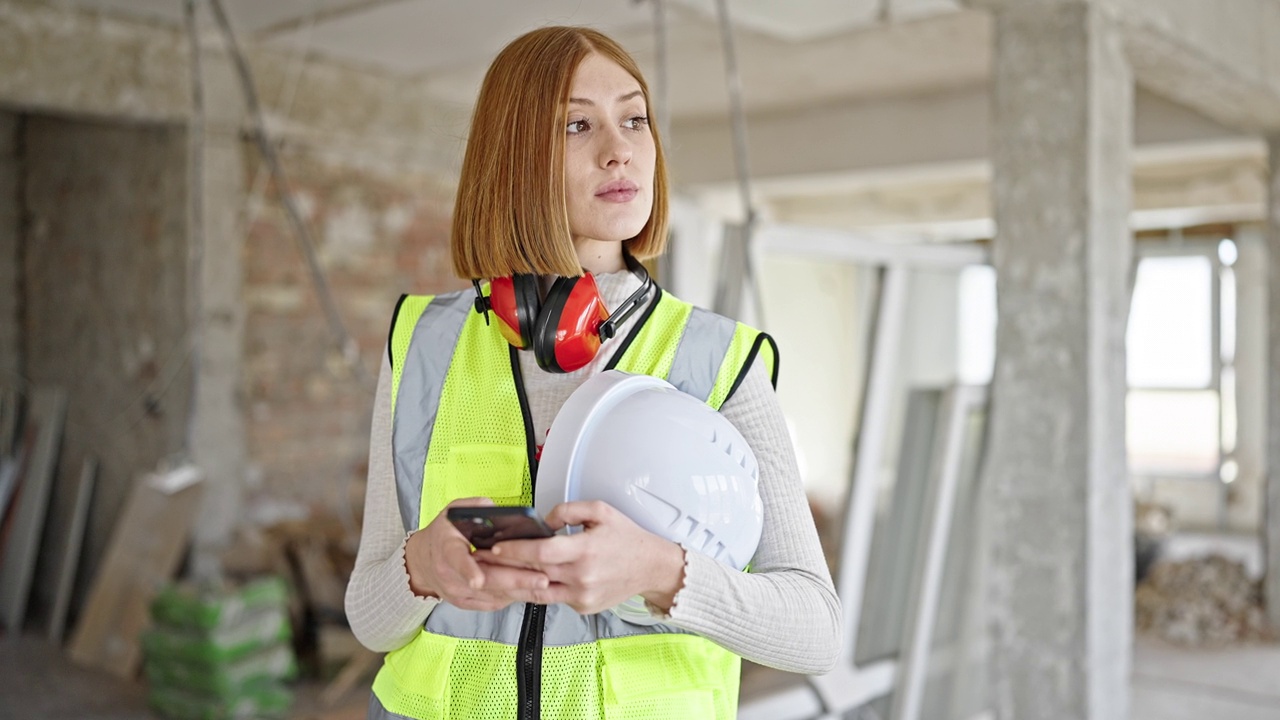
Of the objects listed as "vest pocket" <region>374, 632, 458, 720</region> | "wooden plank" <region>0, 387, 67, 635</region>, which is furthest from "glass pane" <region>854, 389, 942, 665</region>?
"wooden plank" <region>0, 387, 67, 635</region>

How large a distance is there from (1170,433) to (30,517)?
9.45 meters

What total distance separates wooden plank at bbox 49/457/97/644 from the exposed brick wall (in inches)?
34.4

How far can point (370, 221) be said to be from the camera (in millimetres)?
5438

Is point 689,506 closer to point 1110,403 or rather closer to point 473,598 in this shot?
point 473,598

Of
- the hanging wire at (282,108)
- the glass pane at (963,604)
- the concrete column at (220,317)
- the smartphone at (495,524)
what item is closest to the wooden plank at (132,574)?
the concrete column at (220,317)

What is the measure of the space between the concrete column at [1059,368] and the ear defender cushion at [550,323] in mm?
2445

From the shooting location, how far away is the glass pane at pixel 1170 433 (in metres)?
10.2

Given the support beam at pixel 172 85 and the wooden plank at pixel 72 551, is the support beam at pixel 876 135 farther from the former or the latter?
the wooden plank at pixel 72 551

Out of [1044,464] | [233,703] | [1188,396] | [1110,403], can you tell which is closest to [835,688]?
[1044,464]

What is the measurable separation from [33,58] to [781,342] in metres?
3.17

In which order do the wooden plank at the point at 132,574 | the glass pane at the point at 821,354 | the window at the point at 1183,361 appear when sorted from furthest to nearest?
1. the window at the point at 1183,361
2. the wooden plank at the point at 132,574
3. the glass pane at the point at 821,354

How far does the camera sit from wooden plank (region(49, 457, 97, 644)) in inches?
198

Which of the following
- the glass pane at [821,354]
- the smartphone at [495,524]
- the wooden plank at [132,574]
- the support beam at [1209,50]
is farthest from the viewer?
the wooden plank at [132,574]

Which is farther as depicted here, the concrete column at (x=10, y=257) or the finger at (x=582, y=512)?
the concrete column at (x=10, y=257)
